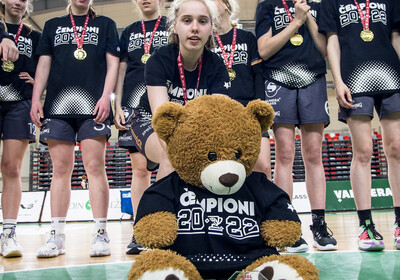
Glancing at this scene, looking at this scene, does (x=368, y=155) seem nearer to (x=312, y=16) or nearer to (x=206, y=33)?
(x=312, y=16)

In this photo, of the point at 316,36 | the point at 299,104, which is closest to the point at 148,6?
the point at 316,36

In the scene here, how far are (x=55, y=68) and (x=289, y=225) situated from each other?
2008 mm

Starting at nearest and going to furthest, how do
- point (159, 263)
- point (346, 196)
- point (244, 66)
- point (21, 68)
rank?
1. point (159, 263)
2. point (244, 66)
3. point (21, 68)
4. point (346, 196)

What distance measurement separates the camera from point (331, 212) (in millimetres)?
7480

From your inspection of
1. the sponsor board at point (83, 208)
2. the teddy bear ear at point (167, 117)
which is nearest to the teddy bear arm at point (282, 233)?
the teddy bear ear at point (167, 117)

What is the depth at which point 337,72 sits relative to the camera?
97.7 inches

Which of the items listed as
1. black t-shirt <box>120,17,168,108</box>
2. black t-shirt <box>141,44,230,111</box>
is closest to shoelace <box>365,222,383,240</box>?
black t-shirt <box>141,44,230,111</box>

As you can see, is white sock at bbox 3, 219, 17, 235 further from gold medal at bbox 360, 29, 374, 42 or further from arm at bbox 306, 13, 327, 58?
gold medal at bbox 360, 29, 374, 42

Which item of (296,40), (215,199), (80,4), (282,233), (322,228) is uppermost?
(80,4)

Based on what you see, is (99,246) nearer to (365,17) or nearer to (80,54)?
(80,54)

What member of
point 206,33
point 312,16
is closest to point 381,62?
point 312,16

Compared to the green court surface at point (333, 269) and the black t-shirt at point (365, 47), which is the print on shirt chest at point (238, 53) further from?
the green court surface at point (333, 269)

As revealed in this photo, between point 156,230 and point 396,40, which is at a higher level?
point 396,40

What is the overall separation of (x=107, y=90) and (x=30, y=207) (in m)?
6.14
